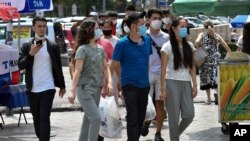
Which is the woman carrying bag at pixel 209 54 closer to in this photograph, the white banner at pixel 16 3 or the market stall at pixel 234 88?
the market stall at pixel 234 88

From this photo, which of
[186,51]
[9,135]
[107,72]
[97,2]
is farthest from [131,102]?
[97,2]

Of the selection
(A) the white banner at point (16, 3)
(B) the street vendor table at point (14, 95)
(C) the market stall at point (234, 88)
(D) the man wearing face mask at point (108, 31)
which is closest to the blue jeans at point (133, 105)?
(C) the market stall at point (234, 88)

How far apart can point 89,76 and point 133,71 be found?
57cm

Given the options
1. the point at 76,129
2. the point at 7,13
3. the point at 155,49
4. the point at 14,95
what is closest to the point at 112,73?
the point at 155,49

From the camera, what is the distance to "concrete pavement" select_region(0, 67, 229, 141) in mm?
10594

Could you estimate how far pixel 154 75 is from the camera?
10.5 metres

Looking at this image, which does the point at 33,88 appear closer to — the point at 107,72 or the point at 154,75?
the point at 107,72

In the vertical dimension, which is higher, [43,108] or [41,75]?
[41,75]

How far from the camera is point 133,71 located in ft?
28.4

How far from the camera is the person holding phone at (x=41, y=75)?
8.82 metres

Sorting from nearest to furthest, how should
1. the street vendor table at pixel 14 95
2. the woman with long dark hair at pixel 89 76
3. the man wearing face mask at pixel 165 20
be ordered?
the woman with long dark hair at pixel 89 76, the man wearing face mask at pixel 165 20, the street vendor table at pixel 14 95

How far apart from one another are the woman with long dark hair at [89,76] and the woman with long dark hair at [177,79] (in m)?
0.84

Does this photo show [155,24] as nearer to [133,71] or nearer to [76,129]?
[133,71]

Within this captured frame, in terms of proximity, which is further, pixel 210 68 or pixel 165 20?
pixel 210 68
